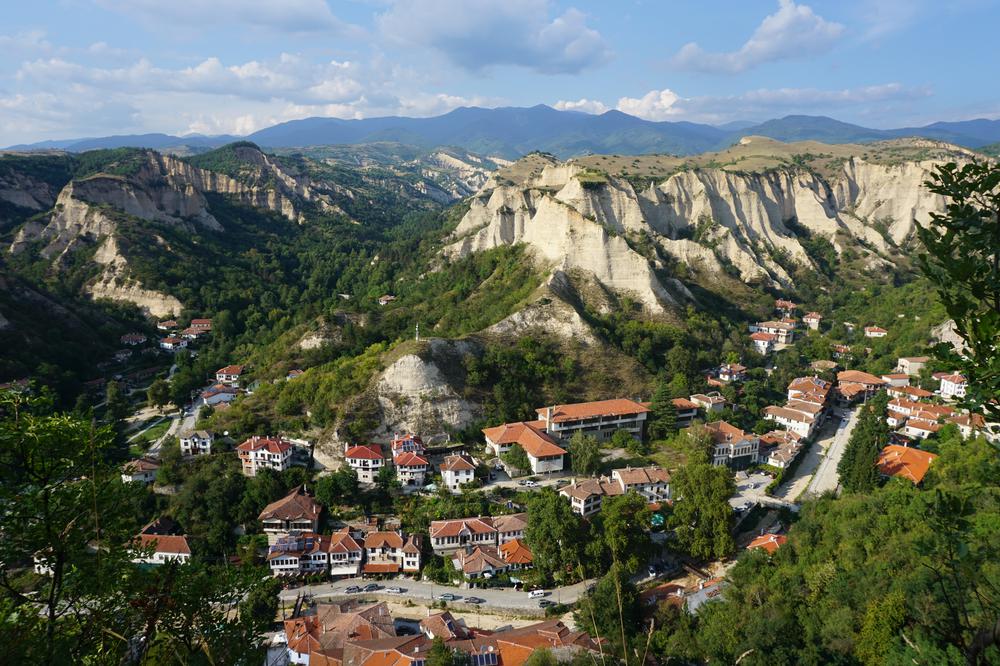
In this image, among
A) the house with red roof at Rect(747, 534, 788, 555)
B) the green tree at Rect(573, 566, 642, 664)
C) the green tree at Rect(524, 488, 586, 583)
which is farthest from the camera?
the green tree at Rect(524, 488, 586, 583)

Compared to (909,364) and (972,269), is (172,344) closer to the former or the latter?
(972,269)

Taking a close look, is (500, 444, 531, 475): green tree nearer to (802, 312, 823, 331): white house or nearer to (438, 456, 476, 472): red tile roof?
(438, 456, 476, 472): red tile roof

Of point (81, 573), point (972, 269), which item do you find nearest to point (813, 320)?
point (972, 269)

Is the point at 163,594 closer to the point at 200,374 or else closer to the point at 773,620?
the point at 773,620

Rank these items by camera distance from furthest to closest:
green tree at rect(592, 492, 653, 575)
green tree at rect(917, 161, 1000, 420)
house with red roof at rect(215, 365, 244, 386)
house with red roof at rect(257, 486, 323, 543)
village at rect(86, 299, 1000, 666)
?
house with red roof at rect(215, 365, 244, 386) → house with red roof at rect(257, 486, 323, 543) → green tree at rect(592, 492, 653, 575) → village at rect(86, 299, 1000, 666) → green tree at rect(917, 161, 1000, 420)

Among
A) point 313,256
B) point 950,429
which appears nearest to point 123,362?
point 313,256

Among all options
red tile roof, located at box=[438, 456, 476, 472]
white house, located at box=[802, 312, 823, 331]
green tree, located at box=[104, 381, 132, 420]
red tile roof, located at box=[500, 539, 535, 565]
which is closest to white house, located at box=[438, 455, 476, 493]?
red tile roof, located at box=[438, 456, 476, 472]

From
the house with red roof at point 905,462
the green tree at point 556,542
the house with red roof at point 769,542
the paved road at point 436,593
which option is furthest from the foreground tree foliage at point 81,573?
the house with red roof at point 905,462
